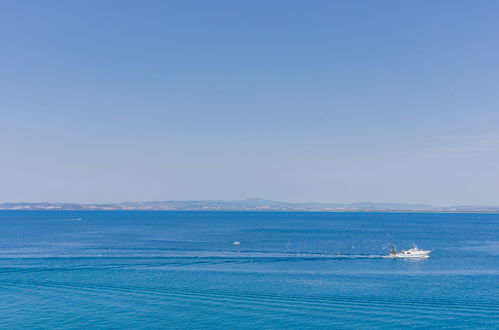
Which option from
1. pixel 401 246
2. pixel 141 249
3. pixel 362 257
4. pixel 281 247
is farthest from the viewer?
pixel 401 246

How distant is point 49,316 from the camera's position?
5219cm

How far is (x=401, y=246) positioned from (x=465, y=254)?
26771 millimetres

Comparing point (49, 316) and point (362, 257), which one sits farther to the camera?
point (362, 257)

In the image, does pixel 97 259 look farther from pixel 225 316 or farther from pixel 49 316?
pixel 225 316

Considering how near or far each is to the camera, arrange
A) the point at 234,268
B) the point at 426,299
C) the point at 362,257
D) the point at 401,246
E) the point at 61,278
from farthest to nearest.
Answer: the point at 401,246 < the point at 362,257 < the point at 234,268 < the point at 61,278 < the point at 426,299

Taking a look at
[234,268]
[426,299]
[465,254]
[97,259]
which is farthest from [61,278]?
[465,254]

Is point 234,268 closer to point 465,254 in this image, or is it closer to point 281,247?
point 281,247

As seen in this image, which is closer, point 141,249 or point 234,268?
point 234,268

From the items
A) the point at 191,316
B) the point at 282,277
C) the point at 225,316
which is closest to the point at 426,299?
the point at 282,277

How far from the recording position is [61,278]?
72.7m

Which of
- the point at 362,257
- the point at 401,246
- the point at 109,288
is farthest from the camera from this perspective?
the point at 401,246

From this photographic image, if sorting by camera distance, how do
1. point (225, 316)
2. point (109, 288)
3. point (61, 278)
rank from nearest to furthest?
point (225, 316), point (109, 288), point (61, 278)

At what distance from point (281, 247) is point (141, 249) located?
42.1 metres

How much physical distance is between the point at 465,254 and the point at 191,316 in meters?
86.0
